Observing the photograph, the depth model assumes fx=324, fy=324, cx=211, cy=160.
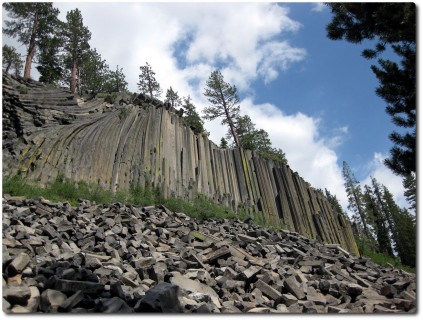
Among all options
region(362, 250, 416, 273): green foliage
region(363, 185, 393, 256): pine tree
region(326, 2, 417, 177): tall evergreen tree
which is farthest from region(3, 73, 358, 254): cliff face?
region(363, 185, 393, 256): pine tree

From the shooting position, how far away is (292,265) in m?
6.76

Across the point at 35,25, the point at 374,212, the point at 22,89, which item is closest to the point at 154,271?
the point at 22,89

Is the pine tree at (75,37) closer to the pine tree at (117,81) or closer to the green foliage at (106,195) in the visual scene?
the pine tree at (117,81)

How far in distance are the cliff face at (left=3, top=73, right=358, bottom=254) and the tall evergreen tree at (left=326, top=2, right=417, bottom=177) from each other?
304 inches

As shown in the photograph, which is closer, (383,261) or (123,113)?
(123,113)

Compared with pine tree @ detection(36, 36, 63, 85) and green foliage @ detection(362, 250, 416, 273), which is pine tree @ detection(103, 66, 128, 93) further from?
green foliage @ detection(362, 250, 416, 273)

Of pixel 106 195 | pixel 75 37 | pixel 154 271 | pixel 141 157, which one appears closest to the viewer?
pixel 154 271

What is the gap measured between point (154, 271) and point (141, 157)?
8212 millimetres

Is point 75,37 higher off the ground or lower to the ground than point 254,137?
higher

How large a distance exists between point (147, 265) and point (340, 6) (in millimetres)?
5122

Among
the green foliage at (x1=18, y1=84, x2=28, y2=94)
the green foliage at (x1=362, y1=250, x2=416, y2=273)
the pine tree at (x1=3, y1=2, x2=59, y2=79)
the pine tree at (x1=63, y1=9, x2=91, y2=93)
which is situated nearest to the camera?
the green foliage at (x1=18, y1=84, x2=28, y2=94)

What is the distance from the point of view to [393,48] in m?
5.20

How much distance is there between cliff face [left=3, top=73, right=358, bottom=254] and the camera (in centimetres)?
1058

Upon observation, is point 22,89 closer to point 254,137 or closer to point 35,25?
point 35,25
